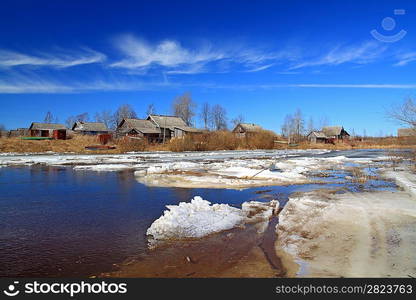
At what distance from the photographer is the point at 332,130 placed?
4144 inches

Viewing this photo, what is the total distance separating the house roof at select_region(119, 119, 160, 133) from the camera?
6225 centimetres

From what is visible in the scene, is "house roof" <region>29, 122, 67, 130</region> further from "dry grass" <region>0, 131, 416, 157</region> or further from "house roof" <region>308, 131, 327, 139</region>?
"house roof" <region>308, 131, 327, 139</region>

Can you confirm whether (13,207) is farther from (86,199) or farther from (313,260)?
(313,260)

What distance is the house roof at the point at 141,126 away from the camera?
62.2 meters

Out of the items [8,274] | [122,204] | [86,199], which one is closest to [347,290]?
[8,274]

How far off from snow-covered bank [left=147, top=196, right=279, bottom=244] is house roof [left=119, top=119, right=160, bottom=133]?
178 feet

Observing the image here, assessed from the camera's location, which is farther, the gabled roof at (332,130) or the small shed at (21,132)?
the gabled roof at (332,130)

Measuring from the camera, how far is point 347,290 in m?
4.10

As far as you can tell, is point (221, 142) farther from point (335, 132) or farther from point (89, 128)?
point (335, 132)

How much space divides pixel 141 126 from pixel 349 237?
59954 millimetres

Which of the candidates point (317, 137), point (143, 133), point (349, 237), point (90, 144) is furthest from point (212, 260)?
point (317, 137)

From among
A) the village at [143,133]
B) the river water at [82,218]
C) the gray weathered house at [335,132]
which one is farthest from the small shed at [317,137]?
the river water at [82,218]

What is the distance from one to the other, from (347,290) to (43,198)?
1063cm

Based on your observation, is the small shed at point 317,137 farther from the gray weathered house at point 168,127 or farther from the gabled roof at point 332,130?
the gray weathered house at point 168,127
